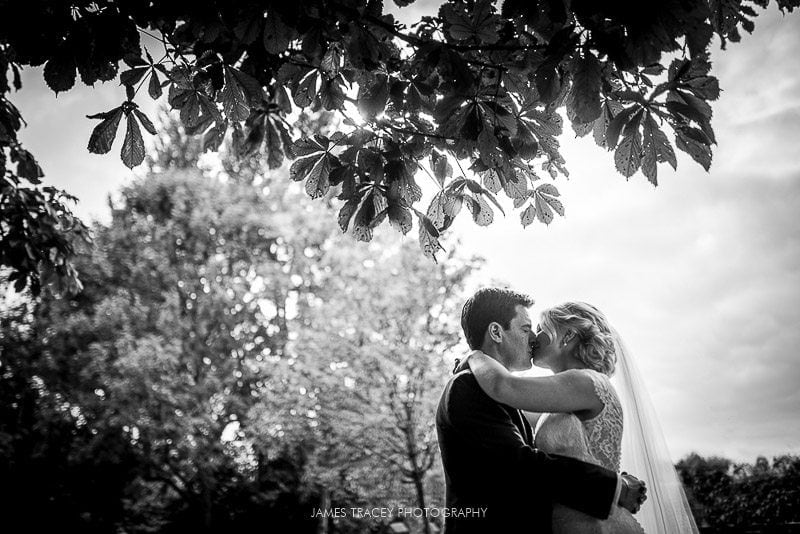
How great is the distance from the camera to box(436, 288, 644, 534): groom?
2.61 meters

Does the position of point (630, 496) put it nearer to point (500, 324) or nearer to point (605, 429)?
point (605, 429)

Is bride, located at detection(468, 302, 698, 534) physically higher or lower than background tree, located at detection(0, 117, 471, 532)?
lower

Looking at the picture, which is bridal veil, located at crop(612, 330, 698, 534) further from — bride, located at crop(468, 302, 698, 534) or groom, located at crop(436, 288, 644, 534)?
groom, located at crop(436, 288, 644, 534)

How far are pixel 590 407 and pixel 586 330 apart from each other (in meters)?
0.54

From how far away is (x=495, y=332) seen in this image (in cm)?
315

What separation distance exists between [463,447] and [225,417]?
14.4 meters

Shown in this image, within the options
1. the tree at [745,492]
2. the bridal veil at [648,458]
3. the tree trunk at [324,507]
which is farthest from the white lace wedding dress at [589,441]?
the tree at [745,492]

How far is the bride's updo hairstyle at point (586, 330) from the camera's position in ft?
11.0

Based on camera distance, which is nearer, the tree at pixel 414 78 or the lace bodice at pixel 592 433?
the tree at pixel 414 78

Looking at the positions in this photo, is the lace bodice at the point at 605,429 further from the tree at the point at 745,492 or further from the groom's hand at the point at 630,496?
the tree at the point at 745,492

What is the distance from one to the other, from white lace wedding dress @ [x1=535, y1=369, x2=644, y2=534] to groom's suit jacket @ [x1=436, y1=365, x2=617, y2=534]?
0.11 m

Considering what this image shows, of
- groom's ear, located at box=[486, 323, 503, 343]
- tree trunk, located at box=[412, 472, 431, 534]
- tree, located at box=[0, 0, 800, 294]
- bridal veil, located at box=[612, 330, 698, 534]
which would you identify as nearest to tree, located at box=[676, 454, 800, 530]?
tree trunk, located at box=[412, 472, 431, 534]

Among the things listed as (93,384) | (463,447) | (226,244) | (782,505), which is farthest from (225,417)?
(782,505)

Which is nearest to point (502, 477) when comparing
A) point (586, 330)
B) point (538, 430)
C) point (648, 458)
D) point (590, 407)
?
point (538, 430)
